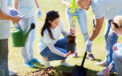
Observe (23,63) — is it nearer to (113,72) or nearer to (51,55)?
(51,55)

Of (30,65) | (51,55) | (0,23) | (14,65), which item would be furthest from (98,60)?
(0,23)

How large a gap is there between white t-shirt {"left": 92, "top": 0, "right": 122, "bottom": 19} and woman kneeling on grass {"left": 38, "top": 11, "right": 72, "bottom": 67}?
80 cm

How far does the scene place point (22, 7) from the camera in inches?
184

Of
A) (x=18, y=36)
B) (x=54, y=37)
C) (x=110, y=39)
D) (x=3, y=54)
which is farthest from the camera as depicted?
(x=54, y=37)

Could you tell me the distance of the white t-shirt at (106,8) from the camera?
3804 millimetres

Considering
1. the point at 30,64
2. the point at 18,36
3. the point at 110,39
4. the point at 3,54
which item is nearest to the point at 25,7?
the point at 18,36

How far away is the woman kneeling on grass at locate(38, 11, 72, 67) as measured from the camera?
433 cm

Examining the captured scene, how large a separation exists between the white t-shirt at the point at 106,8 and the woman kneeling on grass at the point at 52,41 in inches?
31.3

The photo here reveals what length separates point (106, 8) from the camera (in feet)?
12.8

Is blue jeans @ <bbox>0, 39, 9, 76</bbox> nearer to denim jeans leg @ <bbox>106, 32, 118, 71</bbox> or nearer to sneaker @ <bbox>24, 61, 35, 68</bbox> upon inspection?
sneaker @ <bbox>24, 61, 35, 68</bbox>

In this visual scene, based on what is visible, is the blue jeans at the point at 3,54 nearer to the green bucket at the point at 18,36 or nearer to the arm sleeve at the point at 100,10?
the green bucket at the point at 18,36

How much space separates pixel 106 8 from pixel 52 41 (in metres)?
1.19

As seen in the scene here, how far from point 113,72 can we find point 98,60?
76 centimetres

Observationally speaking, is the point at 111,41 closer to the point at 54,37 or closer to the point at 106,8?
the point at 106,8
